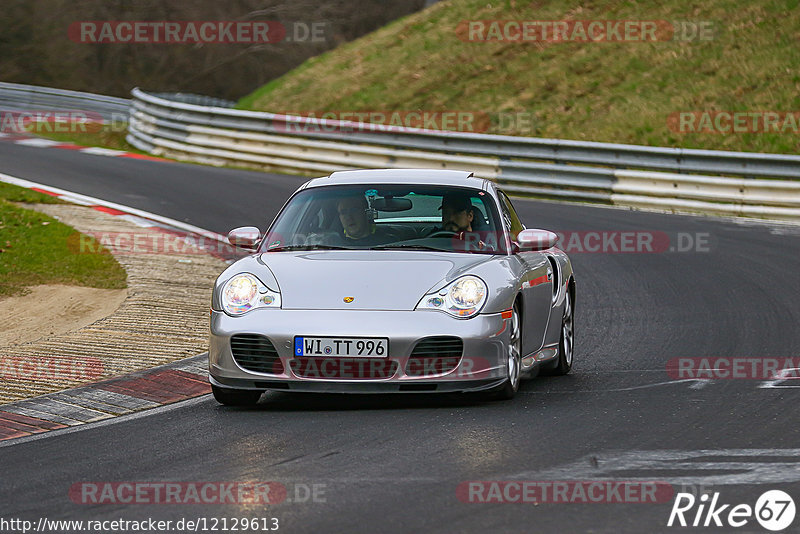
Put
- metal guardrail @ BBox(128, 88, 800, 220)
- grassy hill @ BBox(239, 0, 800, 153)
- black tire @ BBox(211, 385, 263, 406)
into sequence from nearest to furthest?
black tire @ BBox(211, 385, 263, 406)
metal guardrail @ BBox(128, 88, 800, 220)
grassy hill @ BBox(239, 0, 800, 153)

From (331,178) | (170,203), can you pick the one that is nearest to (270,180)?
(170,203)

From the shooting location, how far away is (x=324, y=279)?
303 inches

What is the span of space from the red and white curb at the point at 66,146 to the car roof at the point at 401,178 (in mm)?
16452

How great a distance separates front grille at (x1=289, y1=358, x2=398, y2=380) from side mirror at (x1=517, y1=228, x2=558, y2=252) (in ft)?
4.84

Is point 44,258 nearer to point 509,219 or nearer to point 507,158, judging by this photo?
point 509,219

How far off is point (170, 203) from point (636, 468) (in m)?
13.6

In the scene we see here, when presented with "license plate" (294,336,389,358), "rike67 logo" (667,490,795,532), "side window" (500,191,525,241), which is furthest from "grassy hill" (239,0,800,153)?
"rike67 logo" (667,490,795,532)

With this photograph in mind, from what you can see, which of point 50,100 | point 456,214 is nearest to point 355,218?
point 456,214

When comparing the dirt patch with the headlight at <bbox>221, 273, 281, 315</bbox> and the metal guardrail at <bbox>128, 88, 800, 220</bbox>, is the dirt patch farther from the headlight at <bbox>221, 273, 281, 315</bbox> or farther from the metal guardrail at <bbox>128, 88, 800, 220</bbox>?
the metal guardrail at <bbox>128, 88, 800, 220</bbox>

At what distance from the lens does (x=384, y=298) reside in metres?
7.49

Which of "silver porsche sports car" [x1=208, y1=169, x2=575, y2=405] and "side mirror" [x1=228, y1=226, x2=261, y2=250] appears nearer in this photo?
"silver porsche sports car" [x1=208, y1=169, x2=575, y2=405]

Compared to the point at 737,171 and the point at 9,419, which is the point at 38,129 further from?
the point at 9,419

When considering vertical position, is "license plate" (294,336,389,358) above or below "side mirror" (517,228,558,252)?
below

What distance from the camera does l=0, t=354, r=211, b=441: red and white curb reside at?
7410 millimetres
